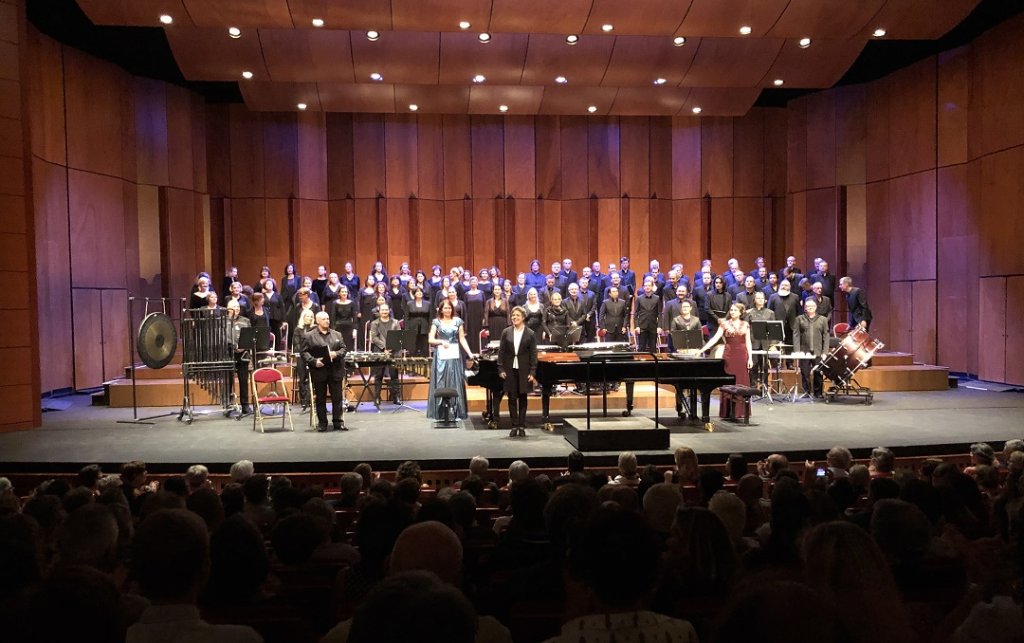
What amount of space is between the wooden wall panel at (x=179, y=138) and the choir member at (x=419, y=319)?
6279 millimetres

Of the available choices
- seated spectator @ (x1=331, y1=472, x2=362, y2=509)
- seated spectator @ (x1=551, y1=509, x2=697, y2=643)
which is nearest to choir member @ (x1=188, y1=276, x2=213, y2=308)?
seated spectator @ (x1=331, y1=472, x2=362, y2=509)

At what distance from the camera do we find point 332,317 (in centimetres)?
1142

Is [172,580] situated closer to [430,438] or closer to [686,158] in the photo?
[430,438]

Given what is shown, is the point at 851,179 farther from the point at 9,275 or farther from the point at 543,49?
the point at 9,275

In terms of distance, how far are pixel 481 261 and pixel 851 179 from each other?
7.30 metres

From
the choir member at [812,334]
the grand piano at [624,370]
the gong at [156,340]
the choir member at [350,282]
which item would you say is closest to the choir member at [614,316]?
the choir member at [812,334]

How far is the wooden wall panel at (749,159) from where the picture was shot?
16.6 meters

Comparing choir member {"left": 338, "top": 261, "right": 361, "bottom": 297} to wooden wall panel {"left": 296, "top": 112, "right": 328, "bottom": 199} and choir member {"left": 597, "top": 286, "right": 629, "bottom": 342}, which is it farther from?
choir member {"left": 597, "top": 286, "right": 629, "bottom": 342}

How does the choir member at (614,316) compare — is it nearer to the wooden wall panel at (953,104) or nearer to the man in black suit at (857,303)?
the man in black suit at (857,303)

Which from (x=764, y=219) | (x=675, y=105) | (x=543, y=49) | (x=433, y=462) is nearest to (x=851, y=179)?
(x=764, y=219)

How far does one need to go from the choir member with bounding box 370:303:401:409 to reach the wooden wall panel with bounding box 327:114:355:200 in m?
6.18

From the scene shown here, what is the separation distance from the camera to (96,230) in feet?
42.1

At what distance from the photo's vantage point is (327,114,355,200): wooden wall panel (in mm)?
16281

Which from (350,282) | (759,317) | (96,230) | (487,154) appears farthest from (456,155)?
(759,317)
